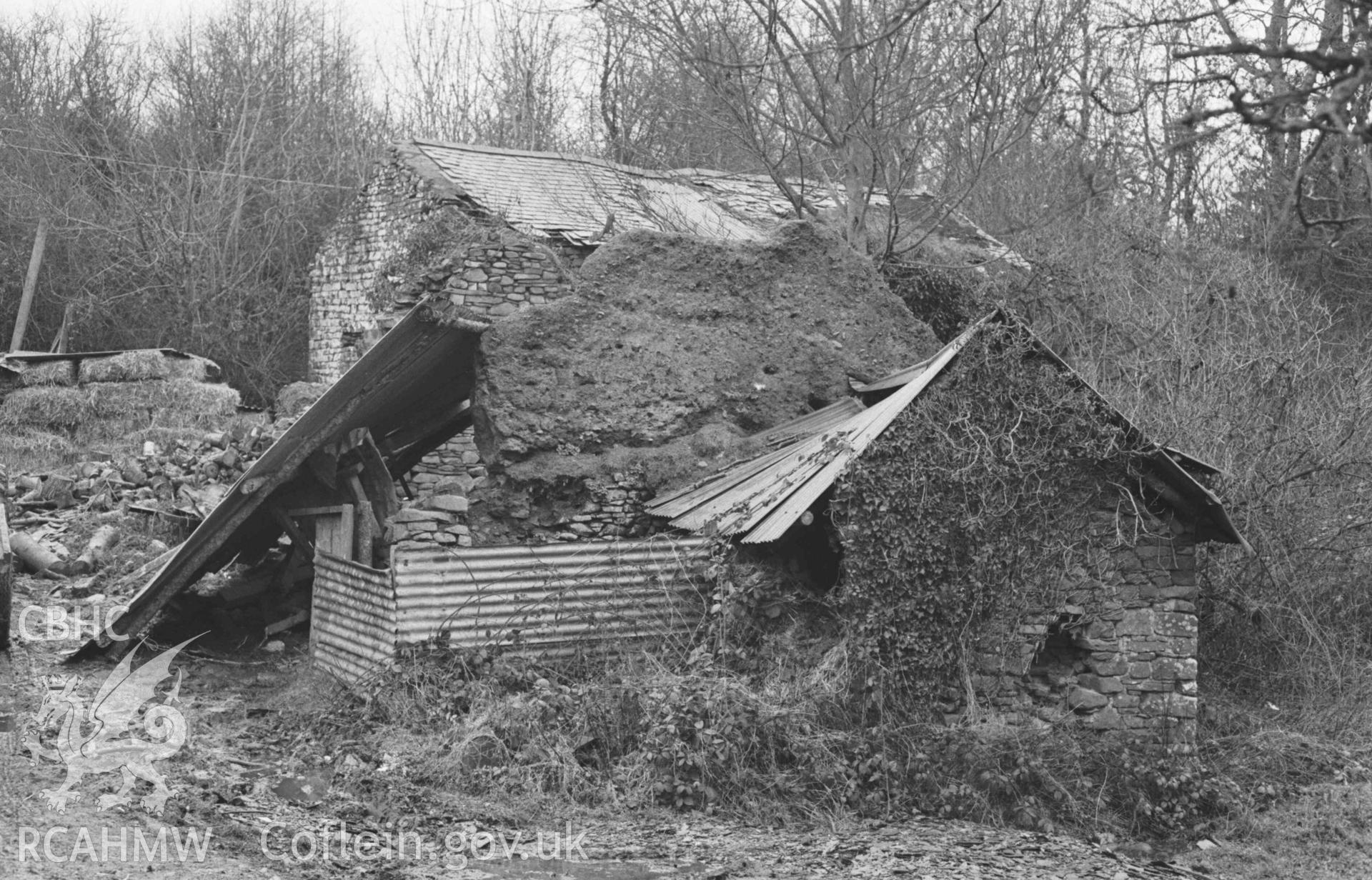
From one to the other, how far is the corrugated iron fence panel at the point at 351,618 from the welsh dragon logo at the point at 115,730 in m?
1.11

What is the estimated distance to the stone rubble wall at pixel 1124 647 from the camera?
9164 mm

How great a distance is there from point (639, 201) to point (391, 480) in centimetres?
974

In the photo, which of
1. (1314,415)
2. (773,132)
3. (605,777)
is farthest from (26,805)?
(773,132)

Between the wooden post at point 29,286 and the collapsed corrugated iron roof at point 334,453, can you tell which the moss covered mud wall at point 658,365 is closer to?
the collapsed corrugated iron roof at point 334,453

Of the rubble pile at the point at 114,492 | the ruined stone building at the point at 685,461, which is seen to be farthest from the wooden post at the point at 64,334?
the ruined stone building at the point at 685,461

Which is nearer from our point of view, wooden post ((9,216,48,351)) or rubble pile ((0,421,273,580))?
rubble pile ((0,421,273,580))

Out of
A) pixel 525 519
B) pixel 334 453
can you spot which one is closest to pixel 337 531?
pixel 334 453

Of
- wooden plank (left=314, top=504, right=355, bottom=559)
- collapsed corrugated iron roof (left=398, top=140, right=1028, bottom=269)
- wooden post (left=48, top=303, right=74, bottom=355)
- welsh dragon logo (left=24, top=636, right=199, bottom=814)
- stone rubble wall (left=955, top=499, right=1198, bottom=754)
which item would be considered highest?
collapsed corrugated iron roof (left=398, top=140, right=1028, bottom=269)

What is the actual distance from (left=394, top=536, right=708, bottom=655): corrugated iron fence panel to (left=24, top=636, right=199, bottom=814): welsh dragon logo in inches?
68.5

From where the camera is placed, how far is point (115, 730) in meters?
Result: 8.18

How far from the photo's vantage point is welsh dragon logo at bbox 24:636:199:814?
6.87 metres

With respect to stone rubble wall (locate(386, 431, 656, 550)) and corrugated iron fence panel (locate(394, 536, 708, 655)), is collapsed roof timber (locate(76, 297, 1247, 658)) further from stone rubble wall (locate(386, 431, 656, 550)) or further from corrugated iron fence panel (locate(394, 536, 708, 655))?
corrugated iron fence panel (locate(394, 536, 708, 655))

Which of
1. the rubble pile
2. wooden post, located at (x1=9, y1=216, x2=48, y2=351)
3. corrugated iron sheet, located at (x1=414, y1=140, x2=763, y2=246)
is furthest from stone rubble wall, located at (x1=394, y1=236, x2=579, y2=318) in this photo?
wooden post, located at (x1=9, y1=216, x2=48, y2=351)

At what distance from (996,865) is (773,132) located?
553 inches
